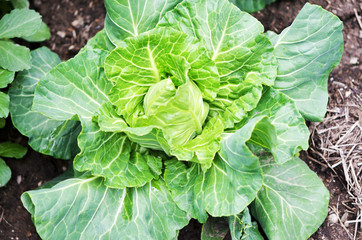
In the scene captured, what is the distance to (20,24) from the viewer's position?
2.94 m

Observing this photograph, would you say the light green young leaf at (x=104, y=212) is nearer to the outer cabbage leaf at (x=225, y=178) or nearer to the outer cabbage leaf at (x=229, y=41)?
the outer cabbage leaf at (x=225, y=178)

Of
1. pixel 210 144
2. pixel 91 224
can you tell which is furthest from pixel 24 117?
pixel 210 144

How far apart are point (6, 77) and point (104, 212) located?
1233mm

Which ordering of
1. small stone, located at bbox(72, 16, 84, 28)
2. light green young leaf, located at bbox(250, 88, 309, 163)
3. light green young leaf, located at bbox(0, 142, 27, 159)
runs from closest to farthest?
light green young leaf, located at bbox(250, 88, 309, 163)
light green young leaf, located at bbox(0, 142, 27, 159)
small stone, located at bbox(72, 16, 84, 28)

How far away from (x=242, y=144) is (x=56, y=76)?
133 centimetres

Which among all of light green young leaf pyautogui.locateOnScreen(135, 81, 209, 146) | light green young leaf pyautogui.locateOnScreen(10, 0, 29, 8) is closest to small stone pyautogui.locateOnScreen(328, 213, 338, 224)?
light green young leaf pyautogui.locateOnScreen(135, 81, 209, 146)

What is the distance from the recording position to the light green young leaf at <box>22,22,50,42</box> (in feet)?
11.3

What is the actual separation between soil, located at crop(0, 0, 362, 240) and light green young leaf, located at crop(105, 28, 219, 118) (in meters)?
1.18

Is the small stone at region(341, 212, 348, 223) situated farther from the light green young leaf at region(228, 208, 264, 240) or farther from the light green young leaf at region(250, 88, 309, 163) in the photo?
the light green young leaf at region(250, 88, 309, 163)

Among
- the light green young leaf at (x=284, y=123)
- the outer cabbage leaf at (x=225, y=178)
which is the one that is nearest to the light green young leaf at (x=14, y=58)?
the outer cabbage leaf at (x=225, y=178)

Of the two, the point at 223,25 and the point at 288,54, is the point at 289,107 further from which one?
the point at 223,25

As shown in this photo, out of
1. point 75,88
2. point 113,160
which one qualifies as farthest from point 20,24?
point 113,160

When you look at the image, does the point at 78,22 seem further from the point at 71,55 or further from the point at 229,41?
the point at 229,41

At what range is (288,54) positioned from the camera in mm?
2717
